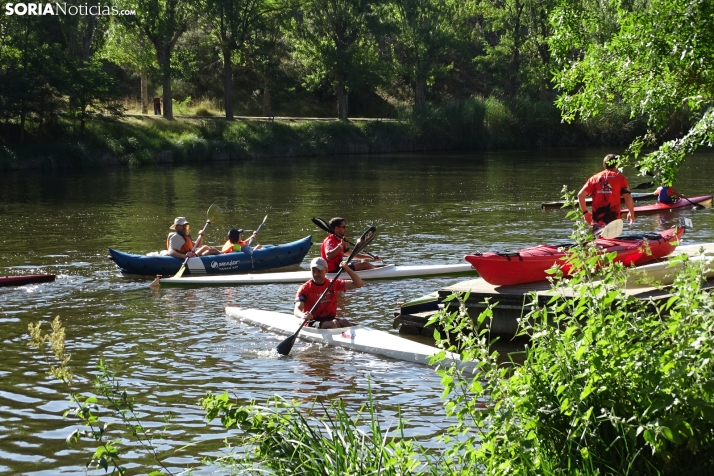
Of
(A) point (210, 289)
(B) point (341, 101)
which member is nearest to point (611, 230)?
(A) point (210, 289)

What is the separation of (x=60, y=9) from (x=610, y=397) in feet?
134

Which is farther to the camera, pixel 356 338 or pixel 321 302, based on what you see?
pixel 321 302

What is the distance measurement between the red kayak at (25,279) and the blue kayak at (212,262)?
43.2 inches

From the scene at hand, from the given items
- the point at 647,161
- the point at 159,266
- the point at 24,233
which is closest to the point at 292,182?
the point at 24,233

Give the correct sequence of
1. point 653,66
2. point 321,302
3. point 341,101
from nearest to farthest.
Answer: point 653,66 < point 321,302 < point 341,101

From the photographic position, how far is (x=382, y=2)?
51.5 meters

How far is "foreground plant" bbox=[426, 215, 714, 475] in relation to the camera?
4.16 metres

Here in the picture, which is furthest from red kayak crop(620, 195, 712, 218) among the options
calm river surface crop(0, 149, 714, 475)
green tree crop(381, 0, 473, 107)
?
green tree crop(381, 0, 473, 107)

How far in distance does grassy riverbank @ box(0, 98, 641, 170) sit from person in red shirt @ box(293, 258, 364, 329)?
95.5 feet

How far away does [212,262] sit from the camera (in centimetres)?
→ 1538

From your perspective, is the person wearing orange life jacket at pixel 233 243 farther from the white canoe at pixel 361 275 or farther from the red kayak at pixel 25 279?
the red kayak at pixel 25 279

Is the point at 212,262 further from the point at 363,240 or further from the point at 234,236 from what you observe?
the point at 363,240

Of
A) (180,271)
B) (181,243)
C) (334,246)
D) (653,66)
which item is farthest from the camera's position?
(181,243)

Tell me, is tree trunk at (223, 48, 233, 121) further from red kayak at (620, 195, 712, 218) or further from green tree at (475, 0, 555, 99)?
red kayak at (620, 195, 712, 218)
